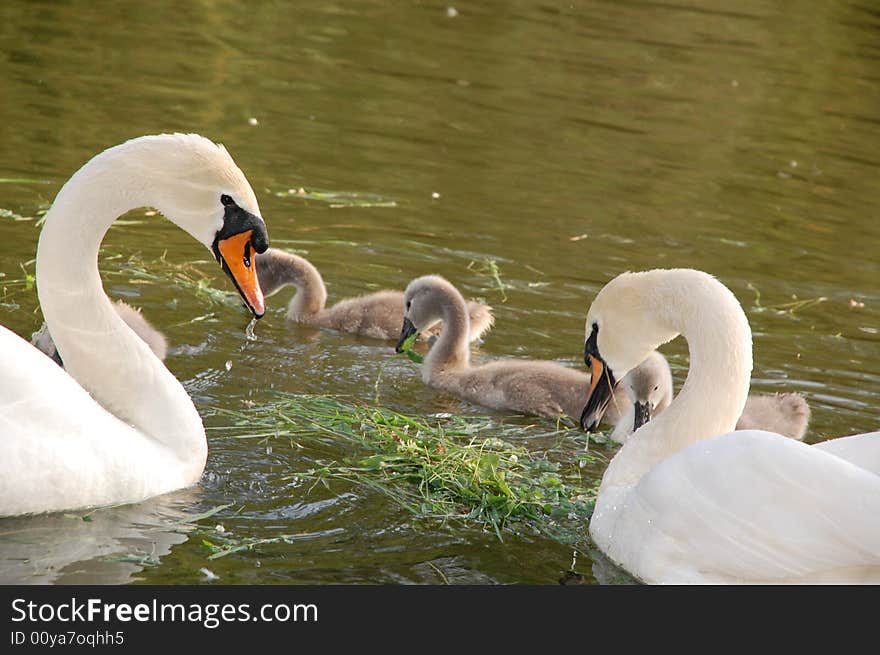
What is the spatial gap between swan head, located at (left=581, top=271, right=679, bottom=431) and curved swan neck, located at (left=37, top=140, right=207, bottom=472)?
62.8 inches

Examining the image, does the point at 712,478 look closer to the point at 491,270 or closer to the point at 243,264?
the point at 243,264


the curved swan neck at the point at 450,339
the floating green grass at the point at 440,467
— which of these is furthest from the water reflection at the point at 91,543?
the curved swan neck at the point at 450,339

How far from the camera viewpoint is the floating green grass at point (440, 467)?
5891 millimetres

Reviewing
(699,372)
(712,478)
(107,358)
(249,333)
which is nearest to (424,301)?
Answer: (249,333)

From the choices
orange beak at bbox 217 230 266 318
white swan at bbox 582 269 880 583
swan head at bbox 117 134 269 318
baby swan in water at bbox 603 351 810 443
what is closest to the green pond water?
baby swan in water at bbox 603 351 810 443

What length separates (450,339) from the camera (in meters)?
7.96

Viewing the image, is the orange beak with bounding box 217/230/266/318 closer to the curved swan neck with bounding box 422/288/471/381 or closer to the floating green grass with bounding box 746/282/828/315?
the curved swan neck with bounding box 422/288/471/381

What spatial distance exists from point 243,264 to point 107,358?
2.08 feet

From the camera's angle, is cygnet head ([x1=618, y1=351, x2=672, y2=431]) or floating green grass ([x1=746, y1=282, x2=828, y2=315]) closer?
cygnet head ([x1=618, y1=351, x2=672, y2=431])

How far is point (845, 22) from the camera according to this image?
72.4 ft

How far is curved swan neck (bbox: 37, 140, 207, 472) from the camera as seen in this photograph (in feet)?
18.8

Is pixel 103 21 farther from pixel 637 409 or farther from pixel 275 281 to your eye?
pixel 637 409

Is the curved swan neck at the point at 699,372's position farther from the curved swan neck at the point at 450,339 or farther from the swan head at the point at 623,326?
the curved swan neck at the point at 450,339
